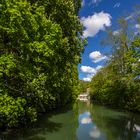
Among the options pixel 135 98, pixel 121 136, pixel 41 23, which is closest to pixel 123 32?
pixel 135 98

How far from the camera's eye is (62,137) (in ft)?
75.2

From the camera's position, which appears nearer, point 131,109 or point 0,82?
point 0,82

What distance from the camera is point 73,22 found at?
27281mm

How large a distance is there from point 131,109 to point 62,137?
25220 mm

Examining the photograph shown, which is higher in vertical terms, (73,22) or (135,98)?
(73,22)

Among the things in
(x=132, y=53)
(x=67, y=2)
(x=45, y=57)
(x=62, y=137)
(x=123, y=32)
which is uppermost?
(x=123, y=32)

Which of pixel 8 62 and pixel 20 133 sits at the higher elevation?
pixel 8 62

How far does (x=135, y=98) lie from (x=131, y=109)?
2.42 metres

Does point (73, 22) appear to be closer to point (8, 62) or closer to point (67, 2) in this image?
point (67, 2)

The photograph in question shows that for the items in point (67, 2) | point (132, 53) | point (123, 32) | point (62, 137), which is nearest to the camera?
point (62, 137)

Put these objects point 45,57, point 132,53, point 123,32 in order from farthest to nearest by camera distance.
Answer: point 123,32 → point 132,53 → point 45,57

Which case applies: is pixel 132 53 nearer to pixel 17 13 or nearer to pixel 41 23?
pixel 41 23

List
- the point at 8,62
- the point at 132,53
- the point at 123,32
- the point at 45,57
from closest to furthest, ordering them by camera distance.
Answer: the point at 8,62 < the point at 45,57 < the point at 132,53 < the point at 123,32

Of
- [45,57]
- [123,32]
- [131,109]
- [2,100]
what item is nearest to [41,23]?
[45,57]
